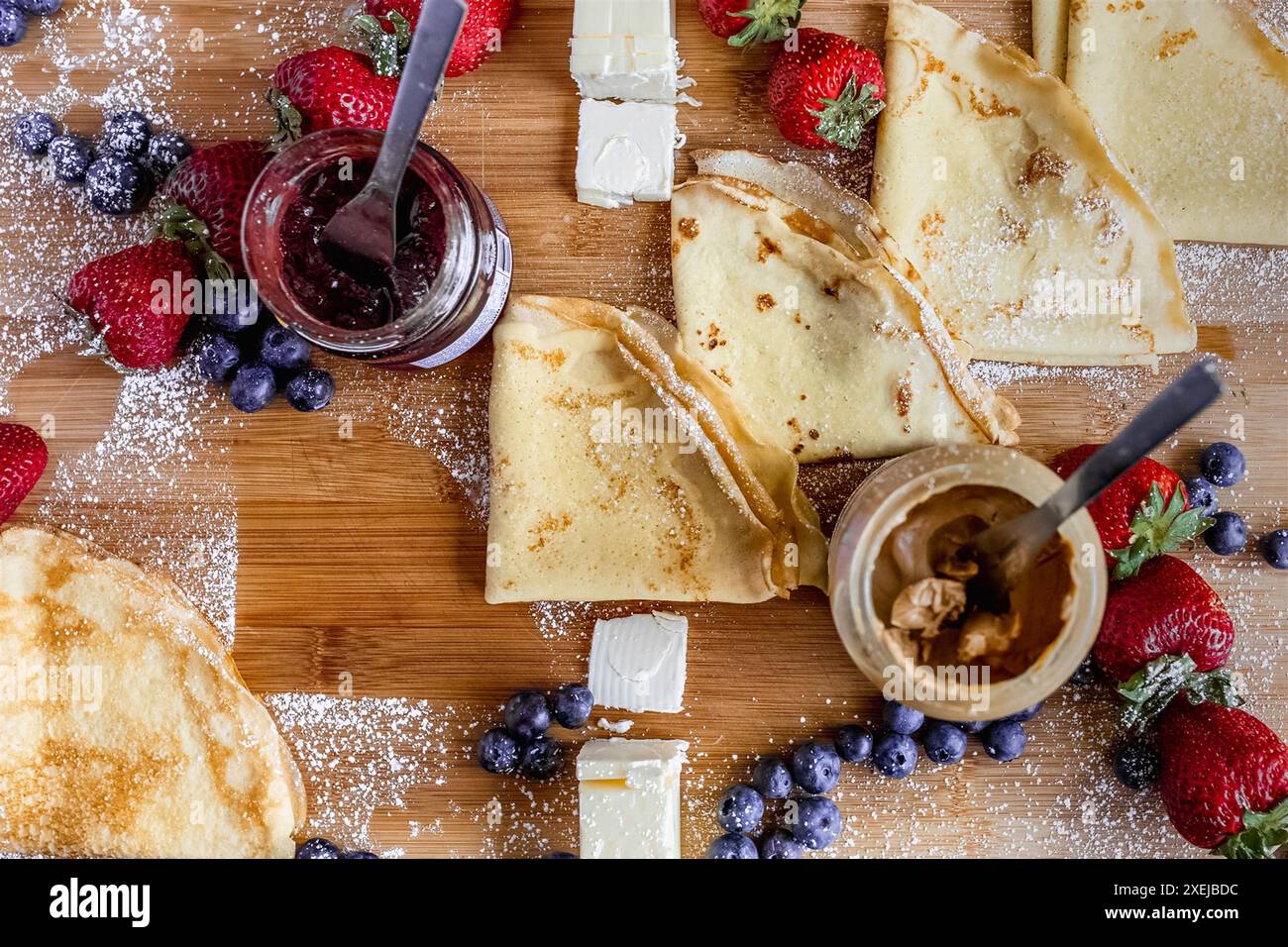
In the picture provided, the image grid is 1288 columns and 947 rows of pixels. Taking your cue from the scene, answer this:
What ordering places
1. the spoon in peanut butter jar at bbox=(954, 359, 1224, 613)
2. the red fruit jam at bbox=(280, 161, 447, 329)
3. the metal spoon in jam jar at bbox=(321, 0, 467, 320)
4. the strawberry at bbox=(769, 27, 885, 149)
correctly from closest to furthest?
the spoon in peanut butter jar at bbox=(954, 359, 1224, 613) < the metal spoon in jam jar at bbox=(321, 0, 467, 320) < the red fruit jam at bbox=(280, 161, 447, 329) < the strawberry at bbox=(769, 27, 885, 149)

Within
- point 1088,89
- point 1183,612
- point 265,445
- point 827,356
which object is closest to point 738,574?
point 827,356

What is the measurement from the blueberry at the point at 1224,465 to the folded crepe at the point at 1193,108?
0.32 meters

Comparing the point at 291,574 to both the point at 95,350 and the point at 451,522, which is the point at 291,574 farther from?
the point at 95,350

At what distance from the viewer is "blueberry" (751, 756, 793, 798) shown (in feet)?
4.70

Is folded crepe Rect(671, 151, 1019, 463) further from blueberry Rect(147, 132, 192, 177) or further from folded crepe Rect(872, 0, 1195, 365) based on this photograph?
blueberry Rect(147, 132, 192, 177)

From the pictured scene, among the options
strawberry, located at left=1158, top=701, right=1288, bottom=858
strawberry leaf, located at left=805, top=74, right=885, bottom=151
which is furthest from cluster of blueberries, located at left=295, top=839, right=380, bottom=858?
strawberry leaf, located at left=805, top=74, right=885, bottom=151

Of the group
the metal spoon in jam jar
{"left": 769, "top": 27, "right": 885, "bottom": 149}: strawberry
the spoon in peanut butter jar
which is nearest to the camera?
the spoon in peanut butter jar

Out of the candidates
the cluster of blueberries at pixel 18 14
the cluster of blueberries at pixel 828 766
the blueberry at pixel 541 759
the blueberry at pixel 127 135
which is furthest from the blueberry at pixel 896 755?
the cluster of blueberries at pixel 18 14

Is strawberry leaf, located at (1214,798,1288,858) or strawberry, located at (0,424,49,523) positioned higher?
strawberry, located at (0,424,49,523)

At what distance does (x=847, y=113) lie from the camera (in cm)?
144

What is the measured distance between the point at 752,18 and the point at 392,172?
0.60 m

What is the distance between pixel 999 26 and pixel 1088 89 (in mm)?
170

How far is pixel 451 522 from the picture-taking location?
4.99 feet

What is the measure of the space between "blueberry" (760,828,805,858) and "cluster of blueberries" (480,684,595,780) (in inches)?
13.4
